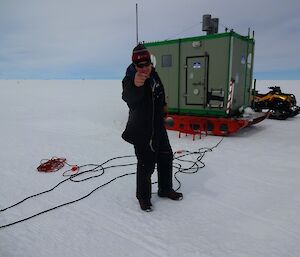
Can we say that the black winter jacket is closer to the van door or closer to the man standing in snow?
the man standing in snow

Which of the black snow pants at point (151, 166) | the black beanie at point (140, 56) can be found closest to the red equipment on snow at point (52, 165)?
the black snow pants at point (151, 166)

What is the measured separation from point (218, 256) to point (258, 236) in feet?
1.87

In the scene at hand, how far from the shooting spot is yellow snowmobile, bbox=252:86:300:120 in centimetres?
1020

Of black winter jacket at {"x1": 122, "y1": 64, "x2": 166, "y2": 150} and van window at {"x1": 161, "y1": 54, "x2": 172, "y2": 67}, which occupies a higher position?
van window at {"x1": 161, "y1": 54, "x2": 172, "y2": 67}

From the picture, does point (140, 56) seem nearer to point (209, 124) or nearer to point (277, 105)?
point (209, 124)

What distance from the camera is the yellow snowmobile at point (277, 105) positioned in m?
10.2

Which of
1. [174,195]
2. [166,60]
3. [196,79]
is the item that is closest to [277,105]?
[196,79]

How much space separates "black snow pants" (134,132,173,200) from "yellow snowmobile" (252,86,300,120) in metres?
7.26

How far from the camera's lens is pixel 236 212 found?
134 inches

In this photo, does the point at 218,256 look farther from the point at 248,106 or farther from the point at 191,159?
the point at 248,106

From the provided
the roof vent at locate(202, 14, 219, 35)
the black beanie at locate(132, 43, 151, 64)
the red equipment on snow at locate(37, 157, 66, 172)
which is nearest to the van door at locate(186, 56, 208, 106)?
the roof vent at locate(202, 14, 219, 35)

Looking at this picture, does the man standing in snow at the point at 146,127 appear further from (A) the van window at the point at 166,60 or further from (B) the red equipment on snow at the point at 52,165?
(A) the van window at the point at 166,60

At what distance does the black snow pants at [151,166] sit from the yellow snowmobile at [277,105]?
7258 millimetres

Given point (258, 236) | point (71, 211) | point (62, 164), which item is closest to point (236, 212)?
point (258, 236)
